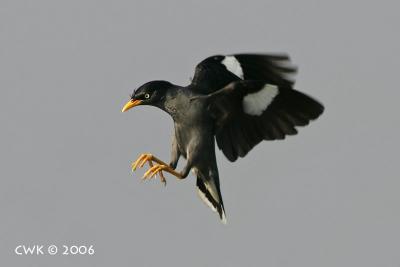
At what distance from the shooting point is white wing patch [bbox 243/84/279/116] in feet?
39.8

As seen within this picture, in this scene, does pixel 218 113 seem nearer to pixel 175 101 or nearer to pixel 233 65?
pixel 175 101

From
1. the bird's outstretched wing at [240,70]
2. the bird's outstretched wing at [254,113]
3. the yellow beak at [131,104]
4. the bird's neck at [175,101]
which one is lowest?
the bird's outstretched wing at [254,113]

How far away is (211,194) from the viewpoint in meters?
13.4

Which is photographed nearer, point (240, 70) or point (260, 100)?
point (260, 100)

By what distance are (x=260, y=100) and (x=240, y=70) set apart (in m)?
1.85

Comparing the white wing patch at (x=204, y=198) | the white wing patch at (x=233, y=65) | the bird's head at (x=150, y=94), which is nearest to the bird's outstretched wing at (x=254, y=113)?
the bird's head at (x=150, y=94)

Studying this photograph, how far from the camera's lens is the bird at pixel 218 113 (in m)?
12.3

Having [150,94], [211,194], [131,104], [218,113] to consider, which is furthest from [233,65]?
[211,194]

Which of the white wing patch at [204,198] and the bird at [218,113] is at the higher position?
the bird at [218,113]

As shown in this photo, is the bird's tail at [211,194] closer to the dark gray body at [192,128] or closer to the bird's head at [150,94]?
the dark gray body at [192,128]

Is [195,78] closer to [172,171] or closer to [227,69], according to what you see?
[227,69]

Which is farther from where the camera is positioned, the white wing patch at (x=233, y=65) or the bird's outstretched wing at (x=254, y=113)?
the white wing patch at (x=233, y=65)

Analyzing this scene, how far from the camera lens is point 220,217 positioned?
13453 millimetres

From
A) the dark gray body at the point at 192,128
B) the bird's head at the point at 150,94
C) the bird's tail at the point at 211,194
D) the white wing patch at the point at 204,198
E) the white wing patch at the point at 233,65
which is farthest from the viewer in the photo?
the white wing patch at the point at 233,65
